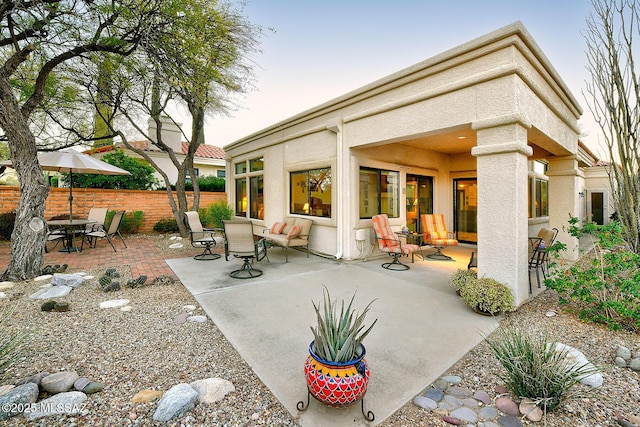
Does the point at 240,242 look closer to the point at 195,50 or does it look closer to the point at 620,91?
the point at 195,50

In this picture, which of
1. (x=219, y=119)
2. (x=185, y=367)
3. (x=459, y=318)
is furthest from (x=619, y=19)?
(x=219, y=119)

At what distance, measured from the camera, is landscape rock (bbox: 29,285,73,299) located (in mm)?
4301

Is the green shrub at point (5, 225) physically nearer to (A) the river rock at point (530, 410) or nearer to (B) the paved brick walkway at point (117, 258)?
(B) the paved brick walkway at point (117, 258)

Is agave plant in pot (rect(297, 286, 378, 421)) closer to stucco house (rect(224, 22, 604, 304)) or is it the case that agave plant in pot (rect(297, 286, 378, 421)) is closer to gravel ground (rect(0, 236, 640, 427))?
gravel ground (rect(0, 236, 640, 427))

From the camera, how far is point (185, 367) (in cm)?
255

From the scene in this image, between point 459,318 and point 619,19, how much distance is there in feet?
16.2

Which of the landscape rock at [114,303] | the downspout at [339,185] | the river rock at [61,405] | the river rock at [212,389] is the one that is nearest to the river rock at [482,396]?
the river rock at [212,389]

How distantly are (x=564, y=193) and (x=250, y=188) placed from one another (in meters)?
10.0

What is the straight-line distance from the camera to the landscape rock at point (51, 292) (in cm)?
430

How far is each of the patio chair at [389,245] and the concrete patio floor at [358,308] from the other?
0.35m

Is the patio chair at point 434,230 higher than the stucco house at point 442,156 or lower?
lower

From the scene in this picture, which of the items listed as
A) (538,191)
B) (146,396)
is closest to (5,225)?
(146,396)

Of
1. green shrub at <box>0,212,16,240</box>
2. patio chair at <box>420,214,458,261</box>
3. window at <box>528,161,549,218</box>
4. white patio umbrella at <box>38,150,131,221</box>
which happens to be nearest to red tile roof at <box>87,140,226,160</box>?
green shrub at <box>0,212,16,240</box>

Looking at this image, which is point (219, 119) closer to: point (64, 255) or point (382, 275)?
point (64, 255)
